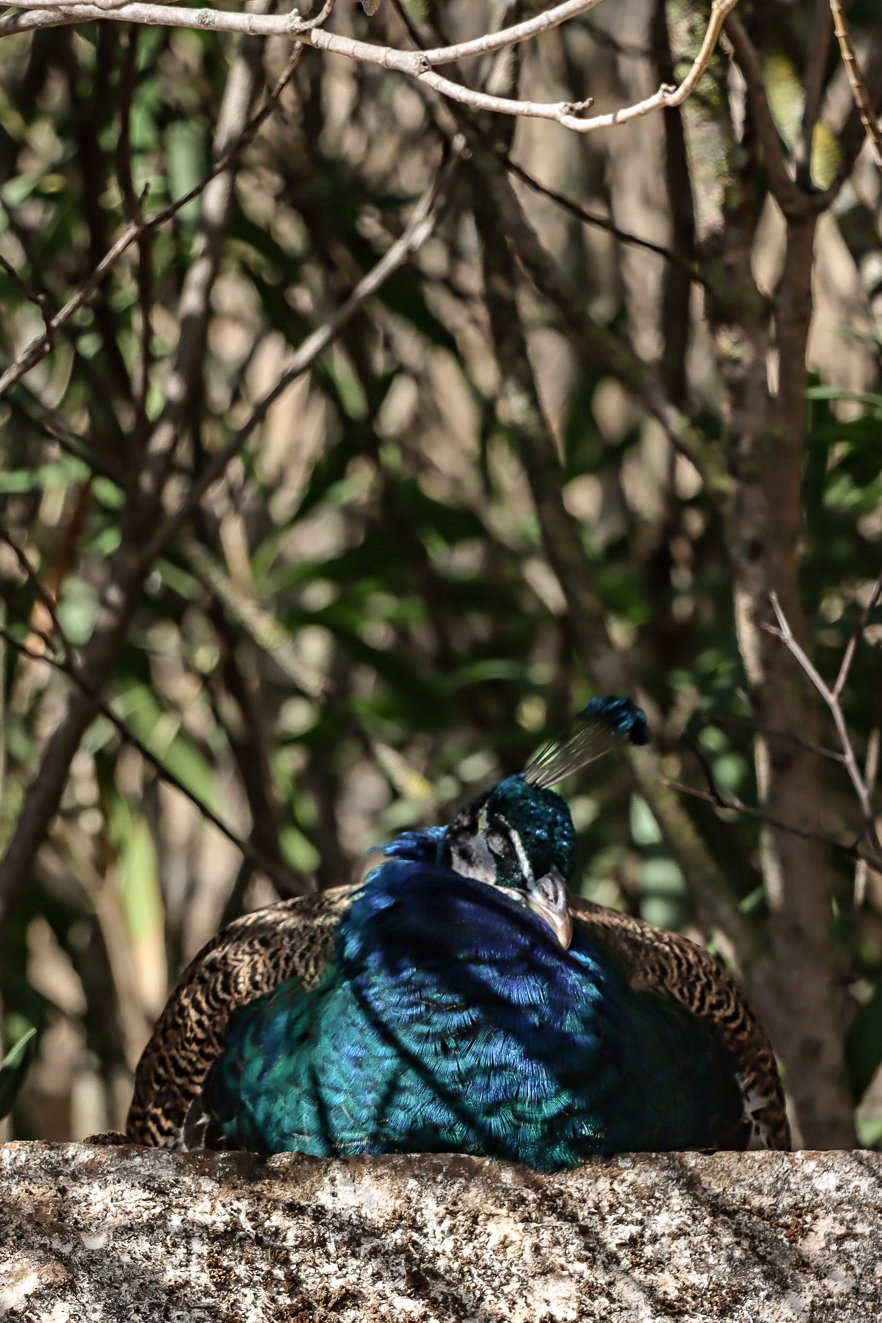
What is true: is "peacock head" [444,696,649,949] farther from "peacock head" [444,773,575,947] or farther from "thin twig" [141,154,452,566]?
"thin twig" [141,154,452,566]

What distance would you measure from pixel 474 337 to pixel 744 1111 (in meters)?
3.33

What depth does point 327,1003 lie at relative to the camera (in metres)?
1.89

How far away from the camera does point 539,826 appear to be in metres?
1.97

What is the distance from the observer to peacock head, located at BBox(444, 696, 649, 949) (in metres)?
1.94

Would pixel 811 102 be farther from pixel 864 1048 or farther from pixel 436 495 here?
pixel 436 495

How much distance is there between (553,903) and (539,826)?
0.36ft

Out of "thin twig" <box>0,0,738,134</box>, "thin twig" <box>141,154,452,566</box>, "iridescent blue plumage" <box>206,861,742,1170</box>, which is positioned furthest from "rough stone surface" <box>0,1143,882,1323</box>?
"thin twig" <box>141,154,452,566</box>

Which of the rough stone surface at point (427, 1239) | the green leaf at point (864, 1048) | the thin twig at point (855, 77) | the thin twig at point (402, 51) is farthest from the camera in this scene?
the green leaf at point (864, 1048)

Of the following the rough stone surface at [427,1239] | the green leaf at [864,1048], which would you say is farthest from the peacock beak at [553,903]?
the green leaf at [864,1048]

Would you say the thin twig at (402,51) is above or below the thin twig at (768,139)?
below

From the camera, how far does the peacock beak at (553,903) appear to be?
1860mm

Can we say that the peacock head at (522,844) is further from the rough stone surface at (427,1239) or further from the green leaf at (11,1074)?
the green leaf at (11,1074)

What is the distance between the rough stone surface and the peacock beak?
0.33m

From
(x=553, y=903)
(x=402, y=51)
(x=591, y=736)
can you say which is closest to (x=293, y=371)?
(x=591, y=736)
